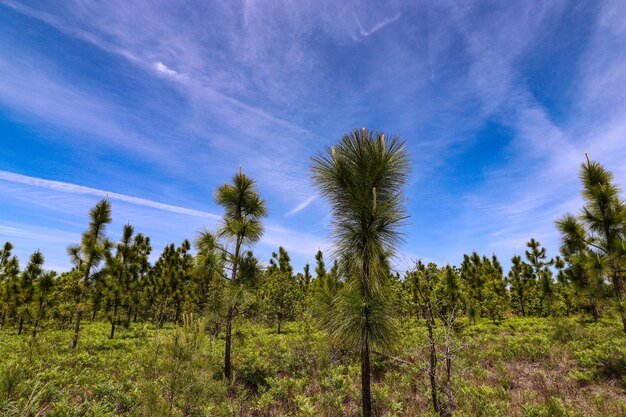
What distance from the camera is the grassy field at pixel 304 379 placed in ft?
22.8

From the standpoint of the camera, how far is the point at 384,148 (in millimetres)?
6105

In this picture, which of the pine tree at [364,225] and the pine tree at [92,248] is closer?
the pine tree at [364,225]

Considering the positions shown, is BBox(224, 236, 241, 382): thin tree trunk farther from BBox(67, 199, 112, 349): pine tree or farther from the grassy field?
BBox(67, 199, 112, 349): pine tree

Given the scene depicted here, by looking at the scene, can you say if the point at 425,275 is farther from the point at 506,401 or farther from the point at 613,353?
the point at 613,353

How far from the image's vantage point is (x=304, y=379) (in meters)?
11.7

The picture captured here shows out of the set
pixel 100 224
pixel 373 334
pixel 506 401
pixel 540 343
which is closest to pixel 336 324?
pixel 373 334

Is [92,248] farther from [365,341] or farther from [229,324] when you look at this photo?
[365,341]

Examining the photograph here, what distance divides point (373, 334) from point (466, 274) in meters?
38.3

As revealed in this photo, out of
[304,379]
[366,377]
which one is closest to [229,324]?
[304,379]

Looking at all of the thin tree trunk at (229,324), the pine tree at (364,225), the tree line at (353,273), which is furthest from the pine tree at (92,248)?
the pine tree at (364,225)

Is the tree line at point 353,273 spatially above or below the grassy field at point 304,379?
above

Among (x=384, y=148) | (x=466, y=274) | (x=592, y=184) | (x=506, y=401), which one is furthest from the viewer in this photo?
(x=466, y=274)

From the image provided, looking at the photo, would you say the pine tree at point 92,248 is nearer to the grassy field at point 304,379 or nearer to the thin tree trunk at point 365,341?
the grassy field at point 304,379

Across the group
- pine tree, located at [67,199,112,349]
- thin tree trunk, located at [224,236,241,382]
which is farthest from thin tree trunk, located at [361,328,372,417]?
pine tree, located at [67,199,112,349]
